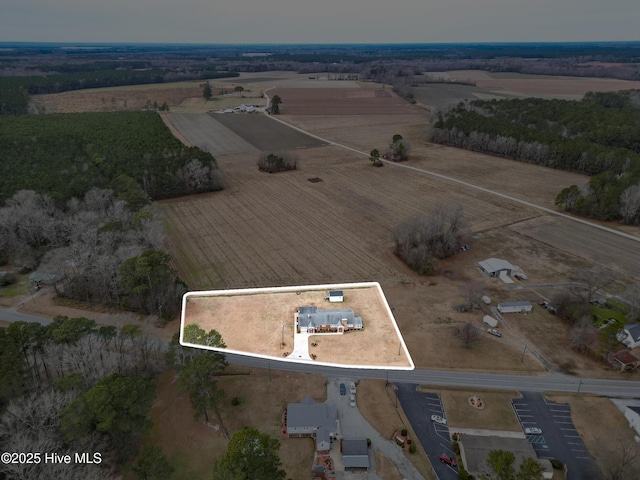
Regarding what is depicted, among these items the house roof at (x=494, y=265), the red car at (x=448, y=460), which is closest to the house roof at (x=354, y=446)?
the red car at (x=448, y=460)

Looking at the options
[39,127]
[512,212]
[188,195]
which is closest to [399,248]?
[512,212]

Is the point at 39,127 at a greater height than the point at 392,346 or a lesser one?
greater

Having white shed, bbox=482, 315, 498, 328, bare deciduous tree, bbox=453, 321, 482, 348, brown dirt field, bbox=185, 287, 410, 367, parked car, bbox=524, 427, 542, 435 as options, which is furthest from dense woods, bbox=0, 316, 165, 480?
white shed, bbox=482, 315, 498, 328

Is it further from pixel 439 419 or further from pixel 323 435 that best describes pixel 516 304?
pixel 323 435

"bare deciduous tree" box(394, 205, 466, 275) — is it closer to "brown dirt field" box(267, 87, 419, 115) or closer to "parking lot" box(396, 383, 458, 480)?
"parking lot" box(396, 383, 458, 480)

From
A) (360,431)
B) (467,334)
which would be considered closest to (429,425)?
(360,431)

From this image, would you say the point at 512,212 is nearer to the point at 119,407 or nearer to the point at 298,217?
the point at 298,217
